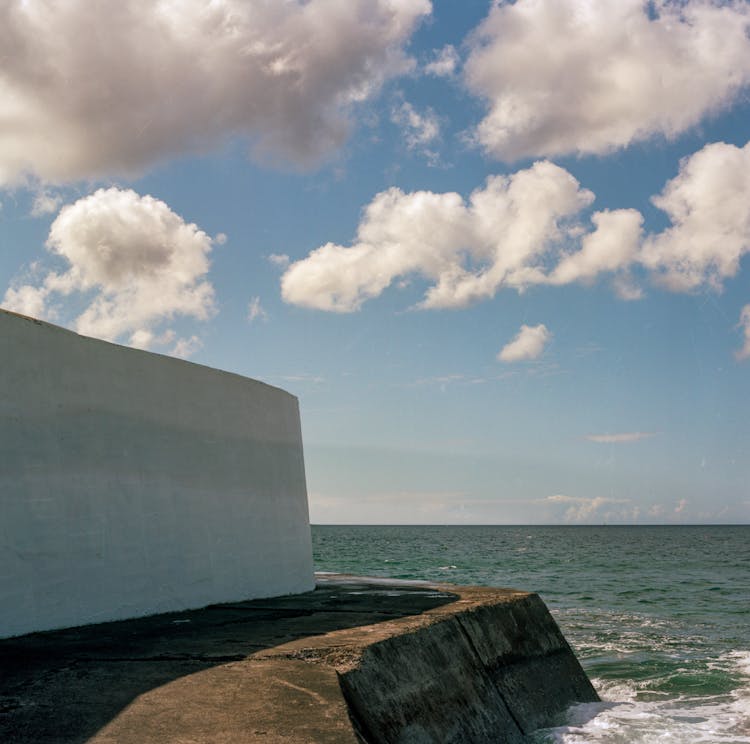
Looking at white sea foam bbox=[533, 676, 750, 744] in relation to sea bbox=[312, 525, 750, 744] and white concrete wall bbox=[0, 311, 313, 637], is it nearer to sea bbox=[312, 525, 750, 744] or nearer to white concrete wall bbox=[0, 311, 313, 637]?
sea bbox=[312, 525, 750, 744]

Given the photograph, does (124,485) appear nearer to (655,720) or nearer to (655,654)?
(655,720)

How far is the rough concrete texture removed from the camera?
386 centimetres

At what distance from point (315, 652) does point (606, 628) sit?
11743 millimetres

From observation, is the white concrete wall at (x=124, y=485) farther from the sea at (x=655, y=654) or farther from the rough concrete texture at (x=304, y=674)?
the sea at (x=655, y=654)

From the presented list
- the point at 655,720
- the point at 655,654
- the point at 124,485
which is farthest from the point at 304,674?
the point at 655,654

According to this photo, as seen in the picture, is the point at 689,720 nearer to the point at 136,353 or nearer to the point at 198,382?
the point at 198,382

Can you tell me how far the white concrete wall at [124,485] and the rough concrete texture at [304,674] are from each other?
0.33 meters

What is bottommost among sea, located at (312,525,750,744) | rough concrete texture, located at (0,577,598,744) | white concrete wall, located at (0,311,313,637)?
sea, located at (312,525,750,744)

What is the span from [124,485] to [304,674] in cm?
296

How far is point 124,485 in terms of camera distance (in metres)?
7.01

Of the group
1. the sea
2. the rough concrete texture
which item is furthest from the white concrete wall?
the sea

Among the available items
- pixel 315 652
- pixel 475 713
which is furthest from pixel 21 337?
pixel 475 713

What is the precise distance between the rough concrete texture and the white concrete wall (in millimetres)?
325

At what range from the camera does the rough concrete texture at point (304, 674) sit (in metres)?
3.86
